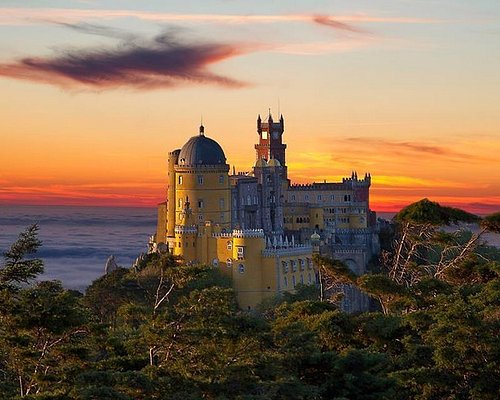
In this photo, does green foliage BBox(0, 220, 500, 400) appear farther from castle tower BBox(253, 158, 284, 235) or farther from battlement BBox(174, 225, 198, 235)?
castle tower BBox(253, 158, 284, 235)

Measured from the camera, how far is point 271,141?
140m

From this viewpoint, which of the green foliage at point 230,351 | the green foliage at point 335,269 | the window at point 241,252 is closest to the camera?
the green foliage at point 230,351

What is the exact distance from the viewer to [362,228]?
11975 centimetres

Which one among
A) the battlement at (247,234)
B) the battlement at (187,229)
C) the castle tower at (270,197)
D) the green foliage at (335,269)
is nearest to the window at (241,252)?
the battlement at (247,234)

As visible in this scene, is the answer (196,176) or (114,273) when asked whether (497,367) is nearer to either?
(114,273)

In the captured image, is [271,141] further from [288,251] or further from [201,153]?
[288,251]

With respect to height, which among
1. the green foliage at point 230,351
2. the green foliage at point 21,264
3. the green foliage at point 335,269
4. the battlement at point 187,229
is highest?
the battlement at point 187,229

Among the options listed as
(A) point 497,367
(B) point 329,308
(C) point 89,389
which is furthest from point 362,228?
(C) point 89,389

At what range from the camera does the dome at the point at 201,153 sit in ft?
326

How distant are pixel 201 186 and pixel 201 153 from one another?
293 centimetres

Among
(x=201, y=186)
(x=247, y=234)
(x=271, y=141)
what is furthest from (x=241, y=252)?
(x=271, y=141)

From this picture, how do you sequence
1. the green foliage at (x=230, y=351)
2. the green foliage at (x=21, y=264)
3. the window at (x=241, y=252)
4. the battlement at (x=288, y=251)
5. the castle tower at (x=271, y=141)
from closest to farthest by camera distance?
the green foliage at (x=230, y=351)
the green foliage at (x=21, y=264)
the window at (x=241, y=252)
the battlement at (x=288, y=251)
the castle tower at (x=271, y=141)

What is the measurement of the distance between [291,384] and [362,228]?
8832 cm

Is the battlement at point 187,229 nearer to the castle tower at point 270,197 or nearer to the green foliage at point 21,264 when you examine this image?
the castle tower at point 270,197
